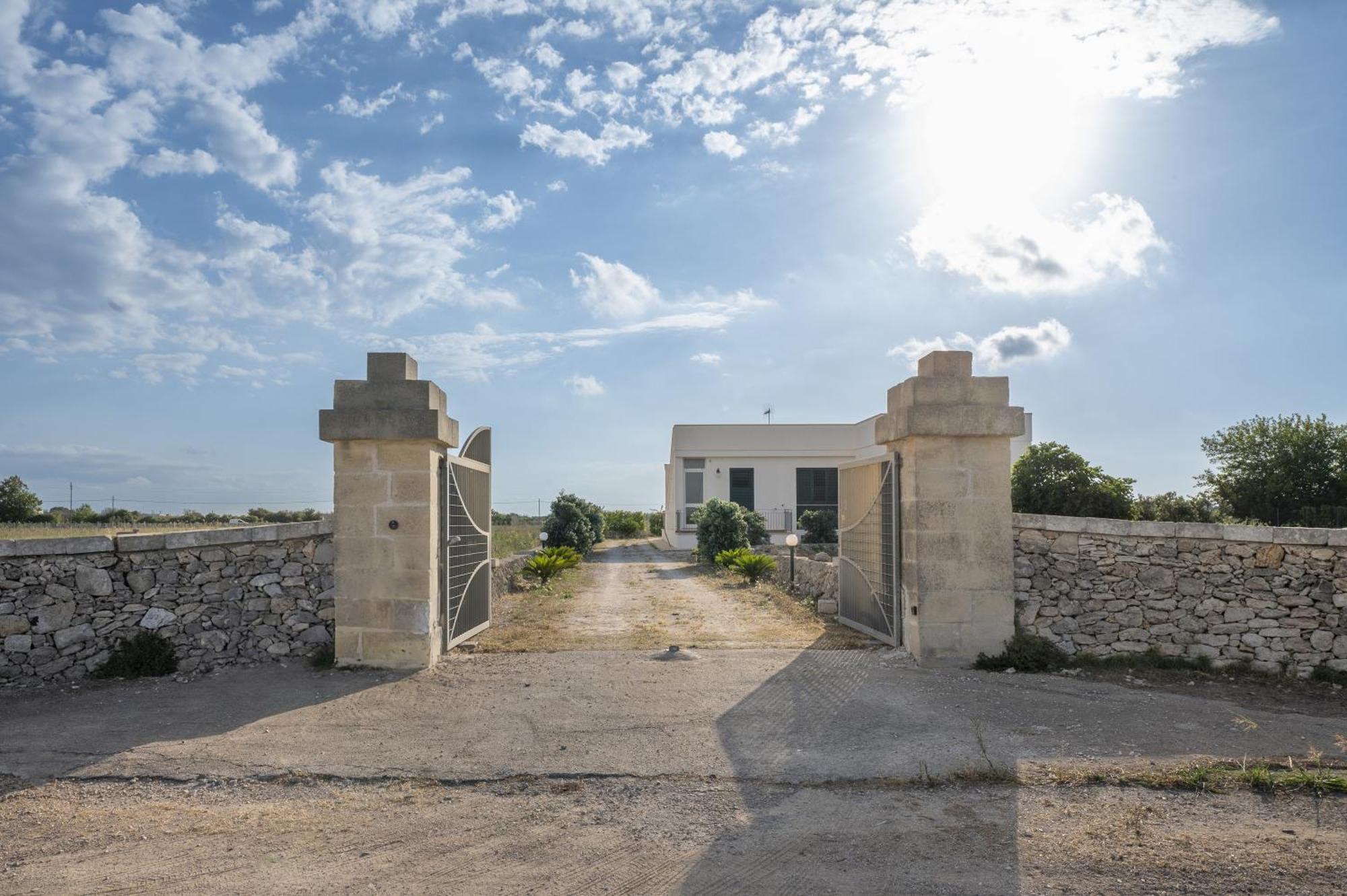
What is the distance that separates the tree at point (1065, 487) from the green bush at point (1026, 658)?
→ 8858mm

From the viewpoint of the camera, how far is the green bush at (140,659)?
7.34m

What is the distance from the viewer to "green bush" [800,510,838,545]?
82.4 feet

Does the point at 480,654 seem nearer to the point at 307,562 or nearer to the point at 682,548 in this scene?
the point at 307,562

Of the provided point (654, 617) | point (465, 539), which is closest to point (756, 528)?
point (654, 617)

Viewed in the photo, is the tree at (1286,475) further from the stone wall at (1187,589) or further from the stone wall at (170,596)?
the stone wall at (170,596)

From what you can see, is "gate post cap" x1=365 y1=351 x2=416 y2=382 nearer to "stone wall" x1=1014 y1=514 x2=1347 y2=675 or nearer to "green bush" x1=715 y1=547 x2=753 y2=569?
"stone wall" x1=1014 y1=514 x2=1347 y2=675

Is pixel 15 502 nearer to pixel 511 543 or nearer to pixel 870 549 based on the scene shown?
pixel 511 543

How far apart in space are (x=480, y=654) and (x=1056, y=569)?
5.43 metres

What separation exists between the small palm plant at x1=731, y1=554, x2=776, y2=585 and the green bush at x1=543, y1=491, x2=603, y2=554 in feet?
25.3

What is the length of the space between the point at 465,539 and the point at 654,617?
3481 millimetres

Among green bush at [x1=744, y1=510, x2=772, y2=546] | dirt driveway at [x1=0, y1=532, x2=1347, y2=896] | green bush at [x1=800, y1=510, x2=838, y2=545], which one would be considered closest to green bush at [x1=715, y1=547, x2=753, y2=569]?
green bush at [x1=744, y1=510, x2=772, y2=546]

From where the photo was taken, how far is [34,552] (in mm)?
7285

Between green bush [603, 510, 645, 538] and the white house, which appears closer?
the white house

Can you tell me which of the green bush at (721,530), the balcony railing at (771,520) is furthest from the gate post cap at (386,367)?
the balcony railing at (771,520)
